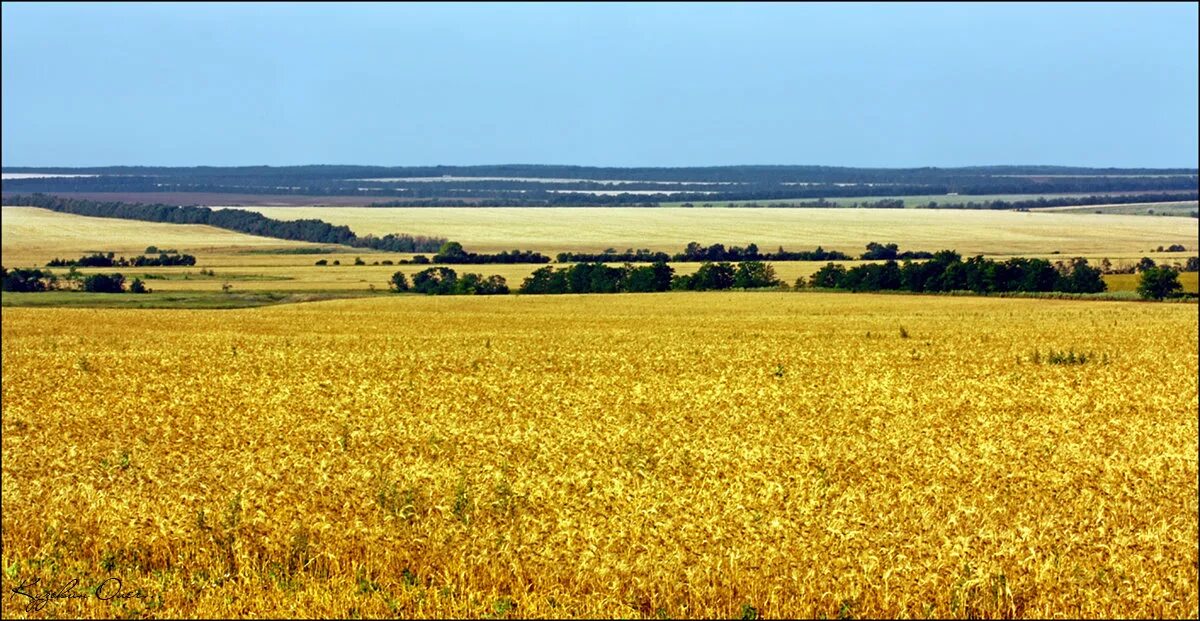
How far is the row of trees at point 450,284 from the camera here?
70869mm

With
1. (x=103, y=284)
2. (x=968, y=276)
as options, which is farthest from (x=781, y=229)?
(x=103, y=284)

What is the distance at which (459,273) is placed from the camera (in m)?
78.1

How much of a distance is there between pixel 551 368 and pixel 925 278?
4362 cm

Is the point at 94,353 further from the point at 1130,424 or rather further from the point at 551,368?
the point at 1130,424

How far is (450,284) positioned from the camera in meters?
72.5

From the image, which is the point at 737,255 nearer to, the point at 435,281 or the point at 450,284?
the point at 450,284

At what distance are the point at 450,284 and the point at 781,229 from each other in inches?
2348

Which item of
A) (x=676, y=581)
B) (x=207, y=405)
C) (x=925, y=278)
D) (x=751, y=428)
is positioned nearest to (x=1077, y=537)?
(x=676, y=581)

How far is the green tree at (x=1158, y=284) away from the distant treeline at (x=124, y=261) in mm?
67222

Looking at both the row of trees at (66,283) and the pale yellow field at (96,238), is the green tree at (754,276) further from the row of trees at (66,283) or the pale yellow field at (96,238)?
the pale yellow field at (96,238)

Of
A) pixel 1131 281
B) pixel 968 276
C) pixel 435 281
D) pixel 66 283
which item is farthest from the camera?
pixel 66 283

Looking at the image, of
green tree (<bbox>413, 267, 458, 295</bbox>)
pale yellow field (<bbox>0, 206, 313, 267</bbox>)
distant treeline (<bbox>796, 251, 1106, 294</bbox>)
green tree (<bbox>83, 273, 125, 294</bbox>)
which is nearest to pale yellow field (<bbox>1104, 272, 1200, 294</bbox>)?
distant treeline (<bbox>796, 251, 1106, 294</bbox>)

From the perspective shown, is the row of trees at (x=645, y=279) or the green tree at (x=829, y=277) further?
the row of trees at (x=645, y=279)

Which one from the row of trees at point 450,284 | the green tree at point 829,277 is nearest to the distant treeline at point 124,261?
the row of trees at point 450,284
